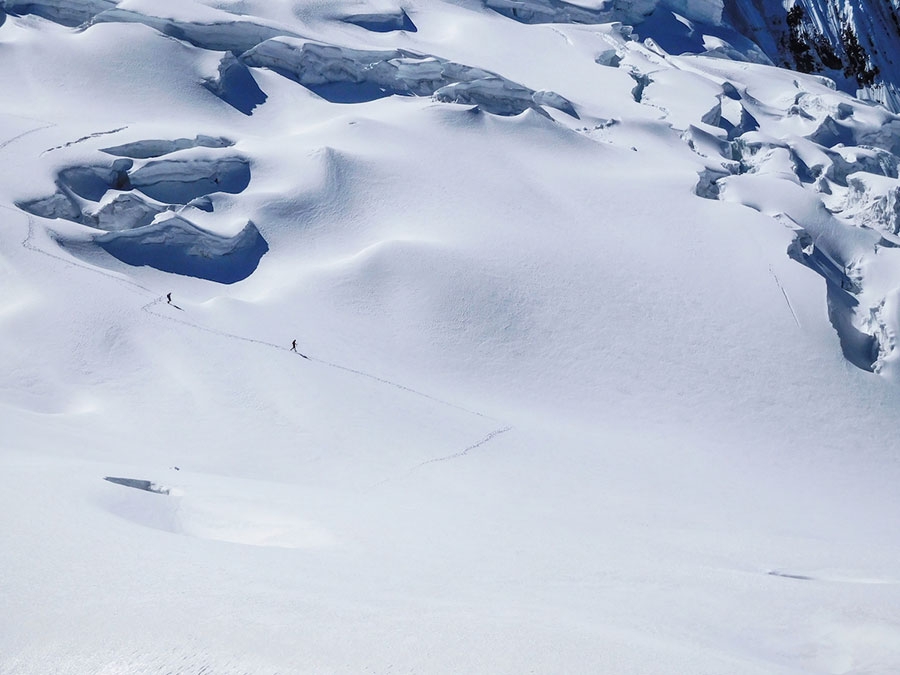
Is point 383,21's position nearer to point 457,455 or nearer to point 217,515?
point 457,455

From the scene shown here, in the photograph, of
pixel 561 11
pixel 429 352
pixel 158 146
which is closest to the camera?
pixel 429 352

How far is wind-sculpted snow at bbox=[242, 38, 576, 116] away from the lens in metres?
28.7

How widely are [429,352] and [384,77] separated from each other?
14.2 metres

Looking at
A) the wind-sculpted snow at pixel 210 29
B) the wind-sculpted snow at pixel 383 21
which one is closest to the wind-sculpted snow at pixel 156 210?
the wind-sculpted snow at pixel 210 29

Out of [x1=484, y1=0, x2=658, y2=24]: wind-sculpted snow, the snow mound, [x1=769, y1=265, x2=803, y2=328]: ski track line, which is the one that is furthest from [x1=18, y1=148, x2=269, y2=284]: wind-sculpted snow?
[x1=484, y1=0, x2=658, y2=24]: wind-sculpted snow

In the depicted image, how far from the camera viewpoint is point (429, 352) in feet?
61.6

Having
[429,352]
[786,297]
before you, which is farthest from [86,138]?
[786,297]

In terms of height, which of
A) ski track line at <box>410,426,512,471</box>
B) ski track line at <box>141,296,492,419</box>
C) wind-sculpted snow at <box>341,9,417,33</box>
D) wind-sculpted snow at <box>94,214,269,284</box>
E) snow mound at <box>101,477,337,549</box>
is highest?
snow mound at <box>101,477,337,549</box>

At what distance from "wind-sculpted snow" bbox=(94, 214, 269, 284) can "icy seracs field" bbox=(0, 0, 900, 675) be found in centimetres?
8

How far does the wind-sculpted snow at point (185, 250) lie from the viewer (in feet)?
66.7

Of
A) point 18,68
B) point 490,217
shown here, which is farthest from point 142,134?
point 490,217

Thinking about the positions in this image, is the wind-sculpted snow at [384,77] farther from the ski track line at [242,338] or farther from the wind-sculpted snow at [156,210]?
the ski track line at [242,338]

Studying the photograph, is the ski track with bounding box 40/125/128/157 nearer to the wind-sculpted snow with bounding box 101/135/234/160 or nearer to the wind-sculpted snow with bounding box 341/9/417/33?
the wind-sculpted snow with bounding box 101/135/234/160

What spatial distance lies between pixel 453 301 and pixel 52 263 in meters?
8.77
